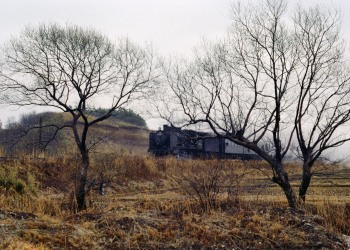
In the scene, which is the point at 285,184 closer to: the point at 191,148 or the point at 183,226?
the point at 183,226

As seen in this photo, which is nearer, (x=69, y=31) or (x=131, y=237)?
(x=131, y=237)

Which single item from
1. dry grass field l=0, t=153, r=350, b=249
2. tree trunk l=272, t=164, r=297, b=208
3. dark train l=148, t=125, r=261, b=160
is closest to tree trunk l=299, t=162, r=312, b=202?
dry grass field l=0, t=153, r=350, b=249

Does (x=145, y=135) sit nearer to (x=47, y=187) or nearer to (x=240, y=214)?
(x=47, y=187)

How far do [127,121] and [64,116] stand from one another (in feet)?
56.6

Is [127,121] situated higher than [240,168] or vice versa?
[127,121]

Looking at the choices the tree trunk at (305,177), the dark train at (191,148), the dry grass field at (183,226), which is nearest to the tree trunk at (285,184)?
the dry grass field at (183,226)

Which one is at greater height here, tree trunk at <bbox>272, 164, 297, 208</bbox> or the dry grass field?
tree trunk at <bbox>272, 164, 297, 208</bbox>

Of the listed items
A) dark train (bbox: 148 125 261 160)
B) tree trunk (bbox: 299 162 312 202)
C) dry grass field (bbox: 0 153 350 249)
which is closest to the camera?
dry grass field (bbox: 0 153 350 249)

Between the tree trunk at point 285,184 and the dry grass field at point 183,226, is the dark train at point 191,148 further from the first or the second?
the tree trunk at point 285,184

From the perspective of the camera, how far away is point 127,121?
82375 mm

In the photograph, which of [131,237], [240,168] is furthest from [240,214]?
[240,168]

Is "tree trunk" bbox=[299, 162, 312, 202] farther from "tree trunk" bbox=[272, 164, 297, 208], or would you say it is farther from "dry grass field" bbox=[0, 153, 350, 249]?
"tree trunk" bbox=[272, 164, 297, 208]

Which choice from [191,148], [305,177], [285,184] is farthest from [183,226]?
[191,148]

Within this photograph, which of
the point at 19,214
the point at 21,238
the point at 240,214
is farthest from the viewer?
the point at 240,214
